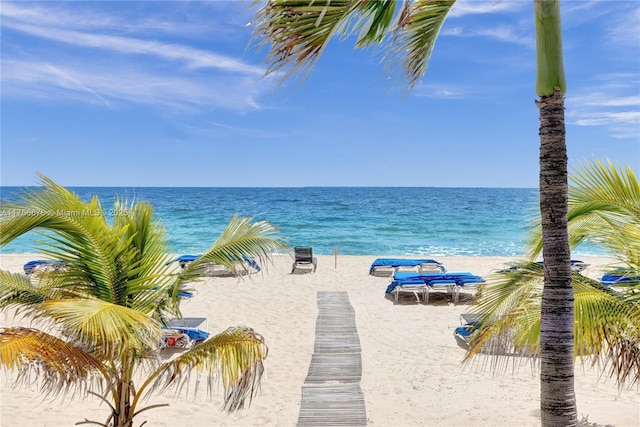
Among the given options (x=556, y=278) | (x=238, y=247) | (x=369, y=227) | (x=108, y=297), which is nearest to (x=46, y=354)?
(x=108, y=297)

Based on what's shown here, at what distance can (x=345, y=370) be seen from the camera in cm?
707

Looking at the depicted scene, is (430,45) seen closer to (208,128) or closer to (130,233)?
(130,233)

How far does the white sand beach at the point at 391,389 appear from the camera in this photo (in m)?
5.68

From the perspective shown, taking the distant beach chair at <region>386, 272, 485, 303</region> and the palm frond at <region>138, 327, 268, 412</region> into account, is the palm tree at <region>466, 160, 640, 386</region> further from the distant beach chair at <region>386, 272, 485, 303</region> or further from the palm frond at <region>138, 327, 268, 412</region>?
the distant beach chair at <region>386, 272, 485, 303</region>

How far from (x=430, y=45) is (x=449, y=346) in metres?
6.53

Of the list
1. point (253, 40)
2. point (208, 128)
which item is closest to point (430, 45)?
point (253, 40)

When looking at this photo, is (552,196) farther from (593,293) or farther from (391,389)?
(391,389)

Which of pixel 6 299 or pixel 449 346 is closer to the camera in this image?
pixel 6 299

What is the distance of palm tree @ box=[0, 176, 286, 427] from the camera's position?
10.7ft

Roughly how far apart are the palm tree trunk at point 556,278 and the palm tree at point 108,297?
2.26 m

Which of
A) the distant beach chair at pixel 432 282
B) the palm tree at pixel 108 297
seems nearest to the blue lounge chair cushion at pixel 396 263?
the distant beach chair at pixel 432 282

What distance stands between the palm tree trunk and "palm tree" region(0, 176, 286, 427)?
2.26 m

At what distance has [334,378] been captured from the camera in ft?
22.2

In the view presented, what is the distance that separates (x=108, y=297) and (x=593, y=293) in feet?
13.5
